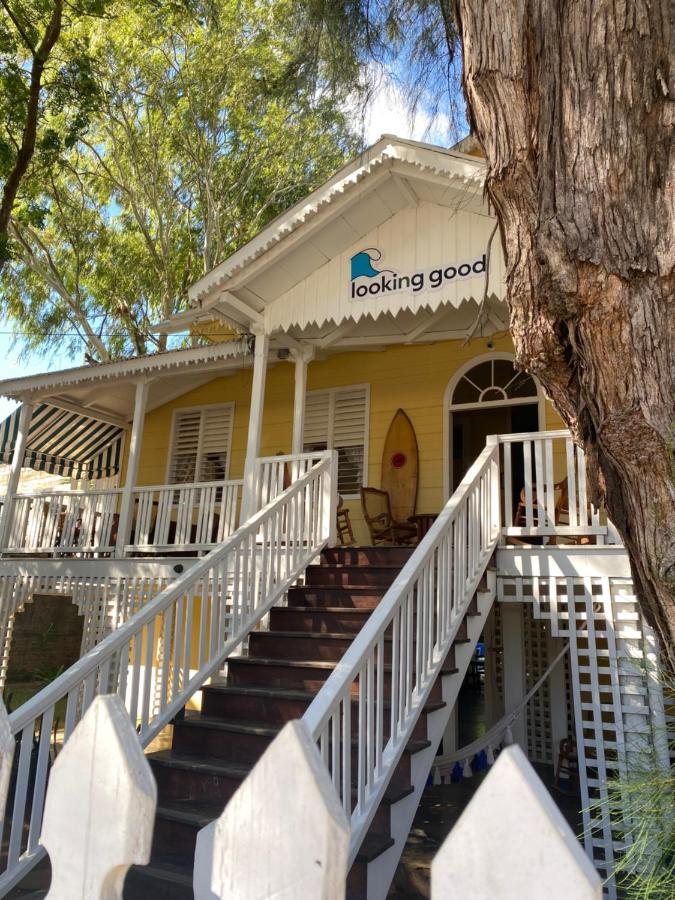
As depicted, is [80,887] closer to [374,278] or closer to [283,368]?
[374,278]

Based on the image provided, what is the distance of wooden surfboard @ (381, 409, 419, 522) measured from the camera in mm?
9305

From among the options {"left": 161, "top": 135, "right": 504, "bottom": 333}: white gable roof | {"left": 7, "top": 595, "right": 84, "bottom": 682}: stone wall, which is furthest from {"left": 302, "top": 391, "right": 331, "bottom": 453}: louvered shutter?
{"left": 7, "top": 595, "right": 84, "bottom": 682}: stone wall

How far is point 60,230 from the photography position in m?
17.7

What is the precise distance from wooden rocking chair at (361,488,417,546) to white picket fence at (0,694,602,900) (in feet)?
24.4

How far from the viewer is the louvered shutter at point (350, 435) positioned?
995cm

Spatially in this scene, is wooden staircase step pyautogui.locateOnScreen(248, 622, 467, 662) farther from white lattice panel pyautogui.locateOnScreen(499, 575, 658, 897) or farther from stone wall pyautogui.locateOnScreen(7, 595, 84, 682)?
stone wall pyautogui.locateOnScreen(7, 595, 84, 682)

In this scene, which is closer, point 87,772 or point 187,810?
point 87,772

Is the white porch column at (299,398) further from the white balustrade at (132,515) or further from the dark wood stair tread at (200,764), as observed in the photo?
the dark wood stair tread at (200,764)

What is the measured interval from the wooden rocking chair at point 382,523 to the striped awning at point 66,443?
18.5 feet

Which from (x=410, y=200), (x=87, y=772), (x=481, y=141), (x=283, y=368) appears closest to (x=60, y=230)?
(x=283, y=368)

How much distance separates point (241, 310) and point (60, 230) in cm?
1178

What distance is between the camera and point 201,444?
37.9 feet

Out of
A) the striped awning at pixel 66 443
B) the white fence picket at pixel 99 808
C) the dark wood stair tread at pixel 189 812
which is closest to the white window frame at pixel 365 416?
the striped awning at pixel 66 443

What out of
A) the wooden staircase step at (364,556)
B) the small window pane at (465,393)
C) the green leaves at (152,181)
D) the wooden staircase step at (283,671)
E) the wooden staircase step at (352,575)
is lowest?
the wooden staircase step at (283,671)
